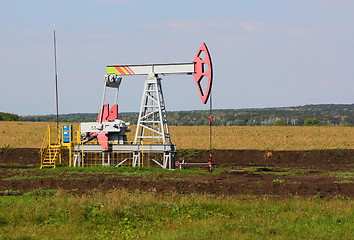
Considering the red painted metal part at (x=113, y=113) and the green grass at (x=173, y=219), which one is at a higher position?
the red painted metal part at (x=113, y=113)

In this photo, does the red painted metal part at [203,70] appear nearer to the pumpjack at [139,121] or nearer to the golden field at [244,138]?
the pumpjack at [139,121]

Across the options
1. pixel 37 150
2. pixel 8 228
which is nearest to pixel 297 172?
pixel 8 228

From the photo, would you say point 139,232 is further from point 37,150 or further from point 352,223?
point 37,150

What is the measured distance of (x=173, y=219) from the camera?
551 inches

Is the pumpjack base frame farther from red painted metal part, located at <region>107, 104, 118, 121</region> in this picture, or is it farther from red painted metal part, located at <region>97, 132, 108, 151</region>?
red painted metal part, located at <region>107, 104, 118, 121</region>

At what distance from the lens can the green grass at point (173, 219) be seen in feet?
40.6

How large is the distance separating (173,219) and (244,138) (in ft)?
147

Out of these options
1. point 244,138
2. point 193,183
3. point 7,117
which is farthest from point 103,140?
point 7,117

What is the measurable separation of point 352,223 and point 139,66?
754 inches

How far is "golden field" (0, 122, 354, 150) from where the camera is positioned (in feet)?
167

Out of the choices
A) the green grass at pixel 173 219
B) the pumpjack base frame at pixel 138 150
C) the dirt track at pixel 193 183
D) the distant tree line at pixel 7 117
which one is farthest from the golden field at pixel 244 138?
the distant tree line at pixel 7 117

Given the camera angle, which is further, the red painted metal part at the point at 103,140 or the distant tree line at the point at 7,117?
the distant tree line at the point at 7,117

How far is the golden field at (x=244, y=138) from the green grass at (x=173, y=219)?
111 ft

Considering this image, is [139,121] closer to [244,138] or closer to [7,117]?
[244,138]
